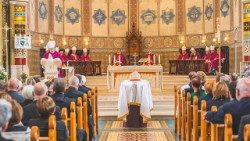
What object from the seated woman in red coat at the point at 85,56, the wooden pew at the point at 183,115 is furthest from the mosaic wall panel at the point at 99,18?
the wooden pew at the point at 183,115

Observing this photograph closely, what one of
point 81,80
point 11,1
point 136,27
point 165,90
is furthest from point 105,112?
point 136,27

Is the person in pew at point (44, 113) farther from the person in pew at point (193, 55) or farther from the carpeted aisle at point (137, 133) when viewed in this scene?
the person in pew at point (193, 55)

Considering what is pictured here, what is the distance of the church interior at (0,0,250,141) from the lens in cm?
1138

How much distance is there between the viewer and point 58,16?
2748 centimetres

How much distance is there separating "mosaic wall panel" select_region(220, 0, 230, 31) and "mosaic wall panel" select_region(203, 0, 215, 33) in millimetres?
742

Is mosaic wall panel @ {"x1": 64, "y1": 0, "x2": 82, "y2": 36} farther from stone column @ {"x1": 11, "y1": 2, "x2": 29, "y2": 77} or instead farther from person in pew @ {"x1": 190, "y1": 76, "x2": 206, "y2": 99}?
person in pew @ {"x1": 190, "y1": 76, "x2": 206, "y2": 99}

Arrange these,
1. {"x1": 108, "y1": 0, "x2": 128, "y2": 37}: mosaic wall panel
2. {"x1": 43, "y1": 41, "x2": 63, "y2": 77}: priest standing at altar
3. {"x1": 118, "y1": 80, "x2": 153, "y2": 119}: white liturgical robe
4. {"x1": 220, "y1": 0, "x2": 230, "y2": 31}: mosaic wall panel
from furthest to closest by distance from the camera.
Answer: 1. {"x1": 108, "y1": 0, "x2": 128, "y2": 37}: mosaic wall panel
2. {"x1": 220, "y1": 0, "x2": 230, "y2": 31}: mosaic wall panel
3. {"x1": 43, "y1": 41, "x2": 63, "y2": 77}: priest standing at altar
4. {"x1": 118, "y1": 80, "x2": 153, "y2": 119}: white liturgical robe

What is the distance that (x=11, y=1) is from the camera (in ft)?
67.8

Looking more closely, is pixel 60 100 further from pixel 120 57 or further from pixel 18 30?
pixel 120 57

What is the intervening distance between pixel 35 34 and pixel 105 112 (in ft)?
32.6

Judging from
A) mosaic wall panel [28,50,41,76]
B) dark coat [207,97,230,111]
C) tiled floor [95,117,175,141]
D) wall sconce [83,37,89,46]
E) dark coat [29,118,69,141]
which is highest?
wall sconce [83,37,89,46]

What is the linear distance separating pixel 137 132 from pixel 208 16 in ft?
53.1

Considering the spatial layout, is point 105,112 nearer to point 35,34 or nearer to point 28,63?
point 28,63

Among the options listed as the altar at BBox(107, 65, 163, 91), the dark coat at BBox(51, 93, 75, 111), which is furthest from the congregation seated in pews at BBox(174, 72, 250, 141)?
the altar at BBox(107, 65, 163, 91)
